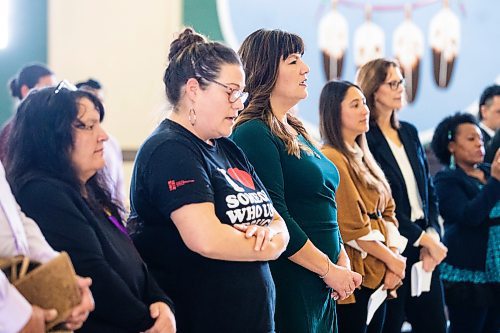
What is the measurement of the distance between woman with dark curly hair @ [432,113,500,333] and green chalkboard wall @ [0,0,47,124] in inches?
103

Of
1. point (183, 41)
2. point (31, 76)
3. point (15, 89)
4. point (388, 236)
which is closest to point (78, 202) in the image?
point (183, 41)

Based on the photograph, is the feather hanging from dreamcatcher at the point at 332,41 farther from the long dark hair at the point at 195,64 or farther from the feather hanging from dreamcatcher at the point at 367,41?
the long dark hair at the point at 195,64

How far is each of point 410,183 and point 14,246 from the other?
2058 millimetres

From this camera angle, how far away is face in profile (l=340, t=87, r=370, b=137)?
10.5 feet

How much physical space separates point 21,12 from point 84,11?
38cm

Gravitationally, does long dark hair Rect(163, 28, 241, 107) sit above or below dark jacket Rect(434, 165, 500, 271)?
above

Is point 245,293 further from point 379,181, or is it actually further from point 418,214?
point 418,214

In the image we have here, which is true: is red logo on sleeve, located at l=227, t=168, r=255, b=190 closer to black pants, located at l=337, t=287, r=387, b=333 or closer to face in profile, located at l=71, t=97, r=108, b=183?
face in profile, located at l=71, t=97, r=108, b=183

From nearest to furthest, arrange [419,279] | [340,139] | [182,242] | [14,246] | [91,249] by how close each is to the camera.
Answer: [14,246] → [91,249] → [182,242] → [340,139] → [419,279]

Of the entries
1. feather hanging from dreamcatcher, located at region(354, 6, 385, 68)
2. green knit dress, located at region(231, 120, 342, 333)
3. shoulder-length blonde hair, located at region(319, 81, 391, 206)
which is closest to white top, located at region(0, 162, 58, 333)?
green knit dress, located at region(231, 120, 342, 333)

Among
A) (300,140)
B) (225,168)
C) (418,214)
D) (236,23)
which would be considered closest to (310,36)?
(236,23)

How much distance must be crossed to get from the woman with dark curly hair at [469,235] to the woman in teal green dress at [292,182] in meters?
1.21

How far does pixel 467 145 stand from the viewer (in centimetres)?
390

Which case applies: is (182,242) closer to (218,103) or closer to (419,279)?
(218,103)
